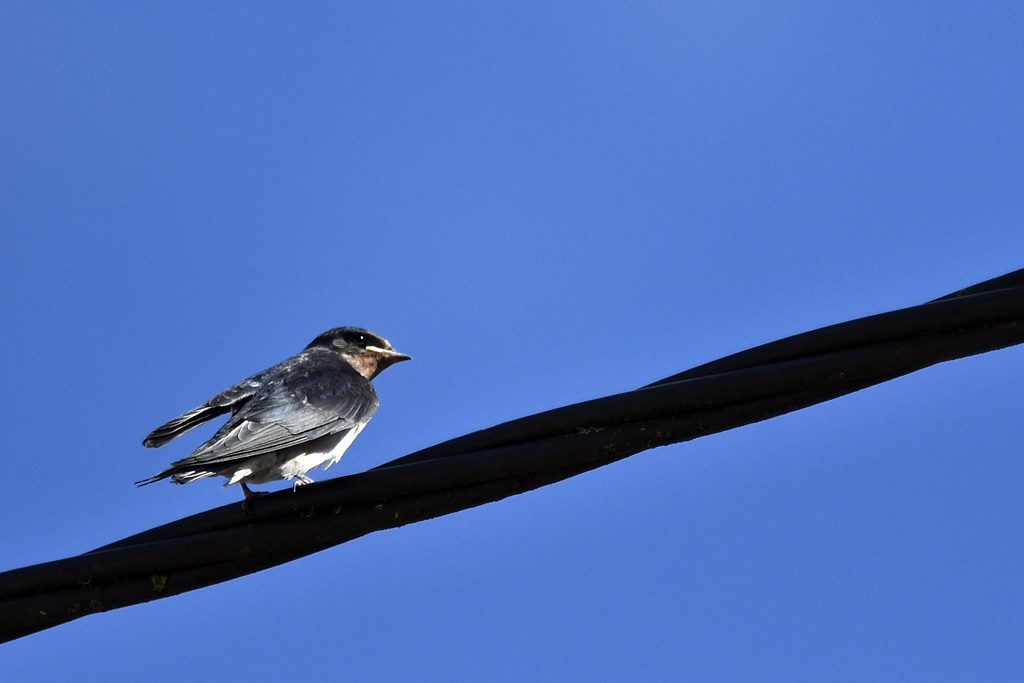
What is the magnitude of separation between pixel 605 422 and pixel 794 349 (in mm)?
616

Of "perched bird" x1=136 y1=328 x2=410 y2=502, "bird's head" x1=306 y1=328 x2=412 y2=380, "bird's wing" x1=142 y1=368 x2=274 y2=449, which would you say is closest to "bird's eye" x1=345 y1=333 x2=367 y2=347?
"bird's head" x1=306 y1=328 x2=412 y2=380

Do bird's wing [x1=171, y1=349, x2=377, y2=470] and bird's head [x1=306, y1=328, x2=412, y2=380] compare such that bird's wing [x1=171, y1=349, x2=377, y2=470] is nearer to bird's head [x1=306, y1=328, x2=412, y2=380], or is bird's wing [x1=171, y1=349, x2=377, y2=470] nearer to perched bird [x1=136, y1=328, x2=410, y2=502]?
perched bird [x1=136, y1=328, x2=410, y2=502]

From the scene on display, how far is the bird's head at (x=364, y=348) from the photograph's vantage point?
816cm

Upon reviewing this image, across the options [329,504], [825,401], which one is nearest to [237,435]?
[329,504]

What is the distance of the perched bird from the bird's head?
1.03 meters

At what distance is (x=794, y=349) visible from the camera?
11.8ft

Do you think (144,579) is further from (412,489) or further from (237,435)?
(237,435)

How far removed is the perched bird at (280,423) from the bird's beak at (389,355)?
1.10 m

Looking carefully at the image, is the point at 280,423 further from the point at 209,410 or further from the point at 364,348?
the point at 364,348

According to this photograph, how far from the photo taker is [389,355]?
8.23 m

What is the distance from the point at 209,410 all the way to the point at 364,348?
2.18 metres

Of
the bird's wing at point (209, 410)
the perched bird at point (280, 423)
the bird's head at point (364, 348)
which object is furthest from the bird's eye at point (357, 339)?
the bird's wing at point (209, 410)

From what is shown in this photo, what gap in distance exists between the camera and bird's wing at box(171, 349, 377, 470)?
17.8 ft

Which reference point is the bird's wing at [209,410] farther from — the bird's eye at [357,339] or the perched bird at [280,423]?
the bird's eye at [357,339]
